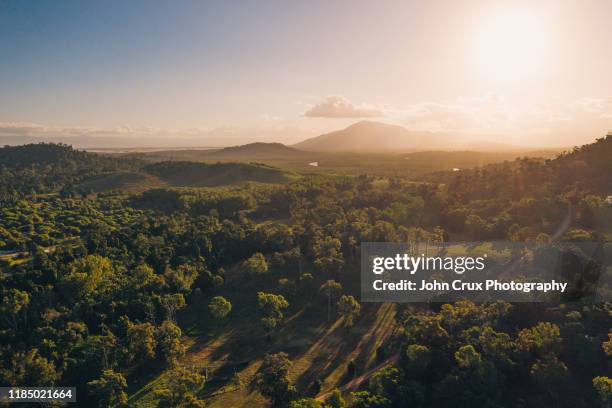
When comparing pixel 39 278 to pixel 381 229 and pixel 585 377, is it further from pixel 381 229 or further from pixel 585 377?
pixel 585 377

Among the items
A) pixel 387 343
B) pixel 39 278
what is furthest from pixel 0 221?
pixel 387 343

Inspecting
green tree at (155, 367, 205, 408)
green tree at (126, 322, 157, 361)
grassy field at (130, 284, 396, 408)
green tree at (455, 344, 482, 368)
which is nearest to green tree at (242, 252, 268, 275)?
grassy field at (130, 284, 396, 408)

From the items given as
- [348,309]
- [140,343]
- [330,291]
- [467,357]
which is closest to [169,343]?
[140,343]

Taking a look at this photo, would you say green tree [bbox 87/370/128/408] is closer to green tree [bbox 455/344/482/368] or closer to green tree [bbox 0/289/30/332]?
green tree [bbox 0/289/30/332]

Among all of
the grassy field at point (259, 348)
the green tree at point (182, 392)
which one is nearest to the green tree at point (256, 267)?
the grassy field at point (259, 348)

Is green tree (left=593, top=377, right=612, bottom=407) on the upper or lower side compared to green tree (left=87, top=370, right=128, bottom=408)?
Answer: upper

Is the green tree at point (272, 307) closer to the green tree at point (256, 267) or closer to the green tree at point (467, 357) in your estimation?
the green tree at point (256, 267)

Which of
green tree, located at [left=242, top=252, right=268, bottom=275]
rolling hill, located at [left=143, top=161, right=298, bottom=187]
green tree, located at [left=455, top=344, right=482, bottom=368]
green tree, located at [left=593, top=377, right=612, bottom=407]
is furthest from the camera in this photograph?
rolling hill, located at [left=143, top=161, right=298, bottom=187]

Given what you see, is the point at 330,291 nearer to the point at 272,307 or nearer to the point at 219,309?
the point at 272,307
